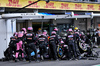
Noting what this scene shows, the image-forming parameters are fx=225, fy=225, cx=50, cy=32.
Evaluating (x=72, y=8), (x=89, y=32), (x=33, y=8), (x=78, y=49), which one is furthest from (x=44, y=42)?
(x=72, y=8)

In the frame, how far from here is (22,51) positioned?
12727 mm

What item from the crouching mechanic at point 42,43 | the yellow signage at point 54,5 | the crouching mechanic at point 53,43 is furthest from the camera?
the yellow signage at point 54,5

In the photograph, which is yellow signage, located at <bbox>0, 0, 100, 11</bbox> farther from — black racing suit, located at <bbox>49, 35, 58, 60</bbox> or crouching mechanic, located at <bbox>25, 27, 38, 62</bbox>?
crouching mechanic, located at <bbox>25, 27, 38, 62</bbox>

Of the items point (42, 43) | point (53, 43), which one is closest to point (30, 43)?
point (42, 43)

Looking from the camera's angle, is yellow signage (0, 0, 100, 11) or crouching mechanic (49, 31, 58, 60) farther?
yellow signage (0, 0, 100, 11)

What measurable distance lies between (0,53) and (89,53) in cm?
541

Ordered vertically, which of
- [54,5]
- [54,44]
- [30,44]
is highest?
[54,5]

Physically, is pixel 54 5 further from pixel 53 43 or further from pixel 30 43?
pixel 30 43

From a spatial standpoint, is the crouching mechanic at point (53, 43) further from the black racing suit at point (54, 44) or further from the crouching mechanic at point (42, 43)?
the crouching mechanic at point (42, 43)

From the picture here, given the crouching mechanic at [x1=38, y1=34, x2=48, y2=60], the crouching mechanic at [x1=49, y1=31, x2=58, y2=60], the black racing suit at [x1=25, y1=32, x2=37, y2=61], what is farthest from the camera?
the crouching mechanic at [x1=49, y1=31, x2=58, y2=60]

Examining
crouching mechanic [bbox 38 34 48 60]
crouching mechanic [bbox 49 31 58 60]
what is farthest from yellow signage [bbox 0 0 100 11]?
crouching mechanic [bbox 49 31 58 60]

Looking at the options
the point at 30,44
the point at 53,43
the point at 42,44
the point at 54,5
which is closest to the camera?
the point at 30,44

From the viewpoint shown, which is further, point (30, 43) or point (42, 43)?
point (42, 43)

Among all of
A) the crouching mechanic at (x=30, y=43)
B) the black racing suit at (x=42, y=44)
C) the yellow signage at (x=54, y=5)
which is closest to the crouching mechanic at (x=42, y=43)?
the black racing suit at (x=42, y=44)
